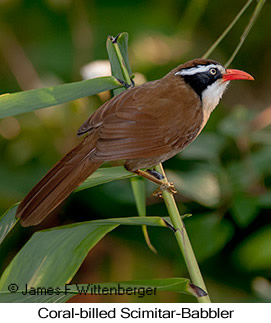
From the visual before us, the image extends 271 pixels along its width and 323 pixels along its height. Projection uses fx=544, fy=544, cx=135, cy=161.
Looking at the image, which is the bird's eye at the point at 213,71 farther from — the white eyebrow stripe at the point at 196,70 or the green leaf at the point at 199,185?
the green leaf at the point at 199,185

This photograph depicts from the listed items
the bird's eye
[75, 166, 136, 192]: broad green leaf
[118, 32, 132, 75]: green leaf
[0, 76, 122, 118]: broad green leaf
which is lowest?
[75, 166, 136, 192]: broad green leaf

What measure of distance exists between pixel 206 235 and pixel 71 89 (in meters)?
1.10

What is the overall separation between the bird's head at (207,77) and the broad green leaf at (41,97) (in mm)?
562

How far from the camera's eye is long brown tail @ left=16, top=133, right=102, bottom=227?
4.97 feet

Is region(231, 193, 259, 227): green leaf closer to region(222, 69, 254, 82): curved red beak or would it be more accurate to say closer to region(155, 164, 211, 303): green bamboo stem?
region(222, 69, 254, 82): curved red beak

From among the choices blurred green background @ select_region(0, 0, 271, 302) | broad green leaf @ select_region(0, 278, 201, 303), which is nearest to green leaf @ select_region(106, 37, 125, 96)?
broad green leaf @ select_region(0, 278, 201, 303)

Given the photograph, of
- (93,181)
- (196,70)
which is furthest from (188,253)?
(196,70)

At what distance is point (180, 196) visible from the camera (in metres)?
2.69

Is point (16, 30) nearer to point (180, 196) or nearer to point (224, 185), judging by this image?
point (180, 196)

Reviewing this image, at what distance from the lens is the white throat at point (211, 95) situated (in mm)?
2020

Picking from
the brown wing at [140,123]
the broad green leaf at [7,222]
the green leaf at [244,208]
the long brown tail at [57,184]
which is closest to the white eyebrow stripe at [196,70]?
the brown wing at [140,123]

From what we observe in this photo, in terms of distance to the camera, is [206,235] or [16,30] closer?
[206,235]

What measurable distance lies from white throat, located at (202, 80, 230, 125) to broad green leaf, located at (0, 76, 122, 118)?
62cm
